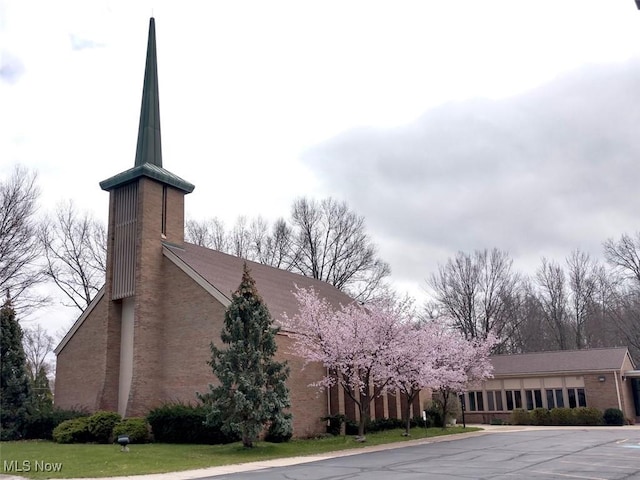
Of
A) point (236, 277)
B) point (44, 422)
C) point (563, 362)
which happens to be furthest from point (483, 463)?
point (563, 362)

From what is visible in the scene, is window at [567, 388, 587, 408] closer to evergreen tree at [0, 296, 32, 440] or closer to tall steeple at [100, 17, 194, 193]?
tall steeple at [100, 17, 194, 193]

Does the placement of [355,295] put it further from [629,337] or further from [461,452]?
[461,452]

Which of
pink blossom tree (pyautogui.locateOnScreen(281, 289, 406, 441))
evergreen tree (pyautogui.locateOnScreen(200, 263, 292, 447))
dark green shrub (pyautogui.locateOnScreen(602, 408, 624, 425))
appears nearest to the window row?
dark green shrub (pyautogui.locateOnScreen(602, 408, 624, 425))

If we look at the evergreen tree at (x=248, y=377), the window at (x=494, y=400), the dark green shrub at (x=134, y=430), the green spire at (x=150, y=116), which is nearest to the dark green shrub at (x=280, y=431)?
the evergreen tree at (x=248, y=377)

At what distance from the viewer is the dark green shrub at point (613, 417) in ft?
124

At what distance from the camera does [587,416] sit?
38594mm

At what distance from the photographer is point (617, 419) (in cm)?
3784

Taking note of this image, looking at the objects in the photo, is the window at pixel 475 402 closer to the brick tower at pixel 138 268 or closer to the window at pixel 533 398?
the window at pixel 533 398

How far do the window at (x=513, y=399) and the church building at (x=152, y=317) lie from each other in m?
16.5

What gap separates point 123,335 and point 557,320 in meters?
45.2

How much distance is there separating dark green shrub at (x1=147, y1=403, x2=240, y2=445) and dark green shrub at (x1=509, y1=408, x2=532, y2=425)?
24.8 meters

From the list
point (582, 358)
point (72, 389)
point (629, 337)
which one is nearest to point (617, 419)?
point (582, 358)

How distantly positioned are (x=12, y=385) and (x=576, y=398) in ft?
112

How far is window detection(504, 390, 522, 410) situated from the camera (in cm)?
4366
